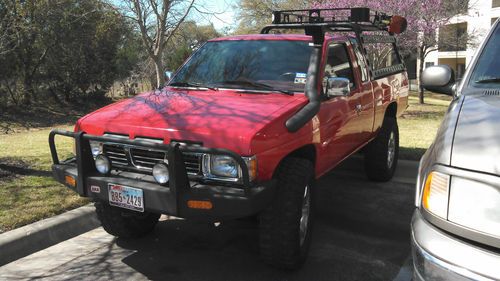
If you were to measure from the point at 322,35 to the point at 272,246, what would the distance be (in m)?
1.95

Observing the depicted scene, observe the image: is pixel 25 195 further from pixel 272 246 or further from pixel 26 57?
pixel 26 57

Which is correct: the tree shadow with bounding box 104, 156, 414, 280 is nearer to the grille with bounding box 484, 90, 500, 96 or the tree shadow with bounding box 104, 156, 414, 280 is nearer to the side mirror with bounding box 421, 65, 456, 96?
the side mirror with bounding box 421, 65, 456, 96

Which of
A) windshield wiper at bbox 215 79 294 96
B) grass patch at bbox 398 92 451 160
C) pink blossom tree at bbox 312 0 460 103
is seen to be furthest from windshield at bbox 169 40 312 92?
pink blossom tree at bbox 312 0 460 103

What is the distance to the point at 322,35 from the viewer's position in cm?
425

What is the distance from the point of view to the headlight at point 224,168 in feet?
10.5

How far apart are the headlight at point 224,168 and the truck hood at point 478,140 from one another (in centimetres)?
133

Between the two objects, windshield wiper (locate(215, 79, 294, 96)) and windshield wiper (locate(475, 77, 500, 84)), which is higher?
windshield wiper (locate(475, 77, 500, 84))

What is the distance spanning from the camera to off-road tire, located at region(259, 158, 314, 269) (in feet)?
11.1

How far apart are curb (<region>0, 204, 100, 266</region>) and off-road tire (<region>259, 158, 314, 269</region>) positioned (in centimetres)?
213

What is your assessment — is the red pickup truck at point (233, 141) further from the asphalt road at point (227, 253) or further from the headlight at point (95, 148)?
the asphalt road at point (227, 253)

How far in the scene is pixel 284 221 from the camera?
3.36 metres

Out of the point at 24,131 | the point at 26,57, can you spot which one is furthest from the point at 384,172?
the point at 26,57

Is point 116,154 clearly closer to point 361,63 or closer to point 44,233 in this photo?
point 44,233

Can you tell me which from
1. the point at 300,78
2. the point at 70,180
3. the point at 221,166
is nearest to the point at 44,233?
the point at 70,180
